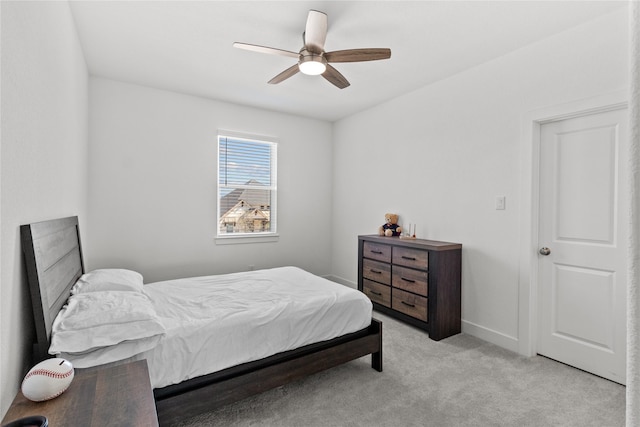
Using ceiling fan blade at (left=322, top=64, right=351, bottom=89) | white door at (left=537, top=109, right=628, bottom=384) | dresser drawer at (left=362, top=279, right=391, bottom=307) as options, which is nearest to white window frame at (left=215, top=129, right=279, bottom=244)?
dresser drawer at (left=362, top=279, right=391, bottom=307)

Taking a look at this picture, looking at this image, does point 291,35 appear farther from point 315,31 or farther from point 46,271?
point 46,271

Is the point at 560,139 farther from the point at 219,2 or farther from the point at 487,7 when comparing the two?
the point at 219,2

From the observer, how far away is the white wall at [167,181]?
3.53m

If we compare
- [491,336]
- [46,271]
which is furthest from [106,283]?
[491,336]

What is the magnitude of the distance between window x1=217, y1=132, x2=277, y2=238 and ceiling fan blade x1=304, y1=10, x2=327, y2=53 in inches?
89.2

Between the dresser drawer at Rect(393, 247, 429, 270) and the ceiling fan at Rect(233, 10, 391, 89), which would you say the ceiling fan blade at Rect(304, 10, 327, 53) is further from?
the dresser drawer at Rect(393, 247, 429, 270)

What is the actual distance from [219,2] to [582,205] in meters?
3.12

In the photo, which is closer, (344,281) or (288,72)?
(288,72)

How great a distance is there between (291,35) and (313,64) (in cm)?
39

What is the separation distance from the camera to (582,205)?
251 cm

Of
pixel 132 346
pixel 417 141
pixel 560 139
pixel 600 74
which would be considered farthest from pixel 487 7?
pixel 132 346

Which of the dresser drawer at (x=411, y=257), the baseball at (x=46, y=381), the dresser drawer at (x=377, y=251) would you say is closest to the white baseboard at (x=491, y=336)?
the dresser drawer at (x=411, y=257)

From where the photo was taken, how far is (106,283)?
2.29 metres

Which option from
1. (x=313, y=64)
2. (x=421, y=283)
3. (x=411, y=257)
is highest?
(x=313, y=64)
